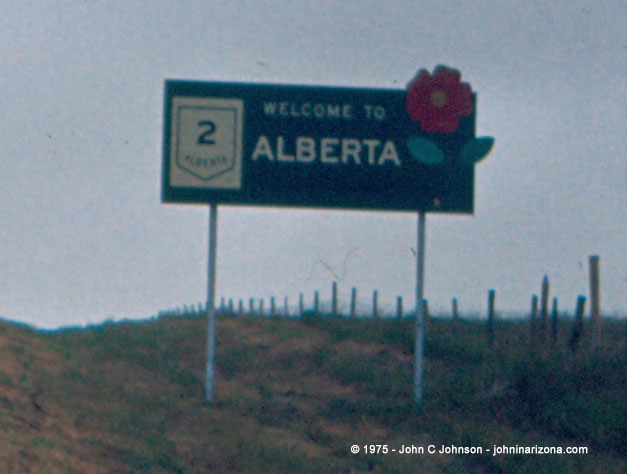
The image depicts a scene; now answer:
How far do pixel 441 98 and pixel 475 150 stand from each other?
1047 mm

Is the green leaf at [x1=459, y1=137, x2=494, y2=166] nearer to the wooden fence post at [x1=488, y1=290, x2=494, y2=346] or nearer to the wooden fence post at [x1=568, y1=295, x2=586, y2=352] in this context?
the wooden fence post at [x1=568, y1=295, x2=586, y2=352]

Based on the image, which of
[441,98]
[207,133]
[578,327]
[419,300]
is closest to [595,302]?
[578,327]

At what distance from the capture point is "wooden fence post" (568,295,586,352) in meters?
16.4

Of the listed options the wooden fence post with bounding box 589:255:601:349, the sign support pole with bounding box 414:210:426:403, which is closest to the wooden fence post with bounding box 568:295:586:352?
the wooden fence post with bounding box 589:255:601:349

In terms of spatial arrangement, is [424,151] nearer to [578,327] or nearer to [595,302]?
[578,327]

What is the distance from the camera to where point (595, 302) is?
58.2ft

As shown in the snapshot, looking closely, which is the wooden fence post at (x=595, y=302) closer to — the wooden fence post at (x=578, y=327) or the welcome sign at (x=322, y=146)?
the wooden fence post at (x=578, y=327)

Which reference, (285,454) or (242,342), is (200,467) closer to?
(285,454)

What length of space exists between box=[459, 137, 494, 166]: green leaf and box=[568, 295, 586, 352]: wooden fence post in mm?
4096

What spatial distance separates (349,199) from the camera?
1494 cm

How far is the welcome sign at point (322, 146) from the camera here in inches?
582

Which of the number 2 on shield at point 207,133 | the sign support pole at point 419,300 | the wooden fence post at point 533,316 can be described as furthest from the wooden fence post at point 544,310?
the number 2 on shield at point 207,133

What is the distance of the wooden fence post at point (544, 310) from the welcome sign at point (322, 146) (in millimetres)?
5418

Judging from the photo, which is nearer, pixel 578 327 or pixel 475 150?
pixel 475 150
